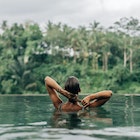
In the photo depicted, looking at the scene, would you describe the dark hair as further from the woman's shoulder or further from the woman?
the woman's shoulder

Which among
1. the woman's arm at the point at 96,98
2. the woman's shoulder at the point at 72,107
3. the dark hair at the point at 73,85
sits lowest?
the woman's shoulder at the point at 72,107

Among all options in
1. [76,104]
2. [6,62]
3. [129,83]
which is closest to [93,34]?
[129,83]

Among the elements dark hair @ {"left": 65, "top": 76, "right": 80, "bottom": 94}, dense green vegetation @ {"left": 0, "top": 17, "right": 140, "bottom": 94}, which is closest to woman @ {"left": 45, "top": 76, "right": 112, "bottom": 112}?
dark hair @ {"left": 65, "top": 76, "right": 80, "bottom": 94}

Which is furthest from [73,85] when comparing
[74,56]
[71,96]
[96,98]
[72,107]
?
[74,56]

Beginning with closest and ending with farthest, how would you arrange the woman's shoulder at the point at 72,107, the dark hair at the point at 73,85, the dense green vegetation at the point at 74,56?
the dark hair at the point at 73,85
the woman's shoulder at the point at 72,107
the dense green vegetation at the point at 74,56

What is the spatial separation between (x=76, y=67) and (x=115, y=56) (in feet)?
17.9

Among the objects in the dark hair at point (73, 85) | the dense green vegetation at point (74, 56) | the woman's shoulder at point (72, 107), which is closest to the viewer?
the dark hair at point (73, 85)

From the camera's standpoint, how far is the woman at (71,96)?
20.1 feet

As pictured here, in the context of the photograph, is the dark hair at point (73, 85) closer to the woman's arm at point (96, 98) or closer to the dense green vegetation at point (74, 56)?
the woman's arm at point (96, 98)

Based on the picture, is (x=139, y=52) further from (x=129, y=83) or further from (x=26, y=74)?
(x=26, y=74)

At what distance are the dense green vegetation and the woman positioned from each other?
34338 mm

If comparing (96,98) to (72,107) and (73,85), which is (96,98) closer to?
(72,107)

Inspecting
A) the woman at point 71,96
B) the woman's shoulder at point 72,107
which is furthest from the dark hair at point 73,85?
the woman's shoulder at point 72,107

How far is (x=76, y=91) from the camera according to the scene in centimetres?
616
